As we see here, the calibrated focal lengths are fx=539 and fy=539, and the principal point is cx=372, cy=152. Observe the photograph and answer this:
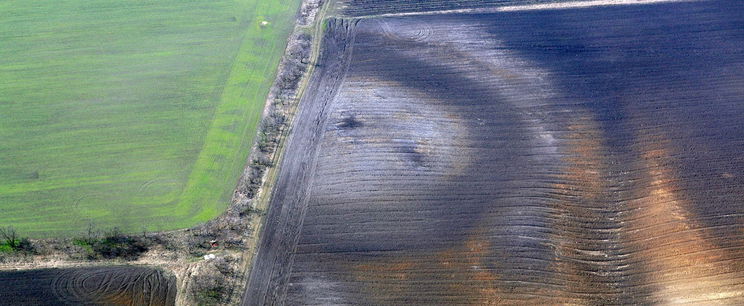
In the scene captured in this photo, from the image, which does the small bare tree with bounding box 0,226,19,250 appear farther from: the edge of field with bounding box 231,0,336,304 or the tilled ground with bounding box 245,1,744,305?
the tilled ground with bounding box 245,1,744,305

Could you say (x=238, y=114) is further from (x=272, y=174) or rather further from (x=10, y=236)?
(x=10, y=236)

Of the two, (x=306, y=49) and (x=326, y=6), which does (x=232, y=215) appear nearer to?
(x=306, y=49)

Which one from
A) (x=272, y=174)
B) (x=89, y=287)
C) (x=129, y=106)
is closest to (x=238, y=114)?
(x=272, y=174)

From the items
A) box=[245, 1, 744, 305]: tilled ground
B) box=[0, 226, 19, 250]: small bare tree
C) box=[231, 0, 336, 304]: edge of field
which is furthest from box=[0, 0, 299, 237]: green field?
box=[245, 1, 744, 305]: tilled ground

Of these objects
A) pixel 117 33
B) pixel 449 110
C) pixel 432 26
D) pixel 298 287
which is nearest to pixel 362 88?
pixel 449 110

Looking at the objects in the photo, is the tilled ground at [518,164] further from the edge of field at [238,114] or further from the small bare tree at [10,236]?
the small bare tree at [10,236]

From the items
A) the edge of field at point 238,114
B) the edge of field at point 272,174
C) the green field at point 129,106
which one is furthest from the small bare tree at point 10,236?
the edge of field at point 272,174
